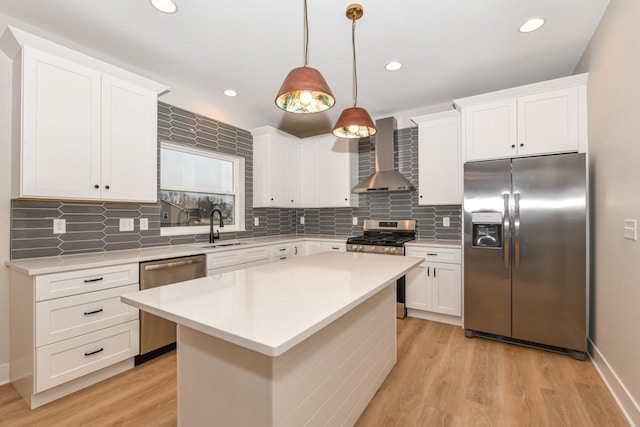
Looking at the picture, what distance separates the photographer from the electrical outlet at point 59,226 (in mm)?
2287

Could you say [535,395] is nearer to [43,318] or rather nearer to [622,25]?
[622,25]

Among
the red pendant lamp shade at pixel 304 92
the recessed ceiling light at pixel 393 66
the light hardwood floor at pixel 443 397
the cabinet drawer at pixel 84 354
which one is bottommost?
the light hardwood floor at pixel 443 397

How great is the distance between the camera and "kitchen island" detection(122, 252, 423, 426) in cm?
99

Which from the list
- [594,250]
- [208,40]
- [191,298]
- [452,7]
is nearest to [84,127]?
[208,40]

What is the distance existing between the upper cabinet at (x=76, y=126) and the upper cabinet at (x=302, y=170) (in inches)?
62.2

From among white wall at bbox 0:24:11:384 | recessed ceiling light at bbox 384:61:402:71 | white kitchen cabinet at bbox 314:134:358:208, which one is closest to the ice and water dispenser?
recessed ceiling light at bbox 384:61:402:71

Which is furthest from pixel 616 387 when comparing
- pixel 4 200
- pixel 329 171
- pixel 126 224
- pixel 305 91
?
pixel 4 200

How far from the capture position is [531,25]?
7.06 ft

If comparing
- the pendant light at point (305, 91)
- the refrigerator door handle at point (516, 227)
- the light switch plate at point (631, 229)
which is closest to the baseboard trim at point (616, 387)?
the refrigerator door handle at point (516, 227)

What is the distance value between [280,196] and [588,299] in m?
3.46

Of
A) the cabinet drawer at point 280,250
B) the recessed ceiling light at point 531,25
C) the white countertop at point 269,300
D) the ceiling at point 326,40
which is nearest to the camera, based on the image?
the white countertop at point 269,300

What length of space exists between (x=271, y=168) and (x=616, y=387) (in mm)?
3795

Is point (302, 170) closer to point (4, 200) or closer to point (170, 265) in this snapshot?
point (170, 265)

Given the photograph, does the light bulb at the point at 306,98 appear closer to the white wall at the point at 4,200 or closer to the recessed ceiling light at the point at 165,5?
the recessed ceiling light at the point at 165,5
